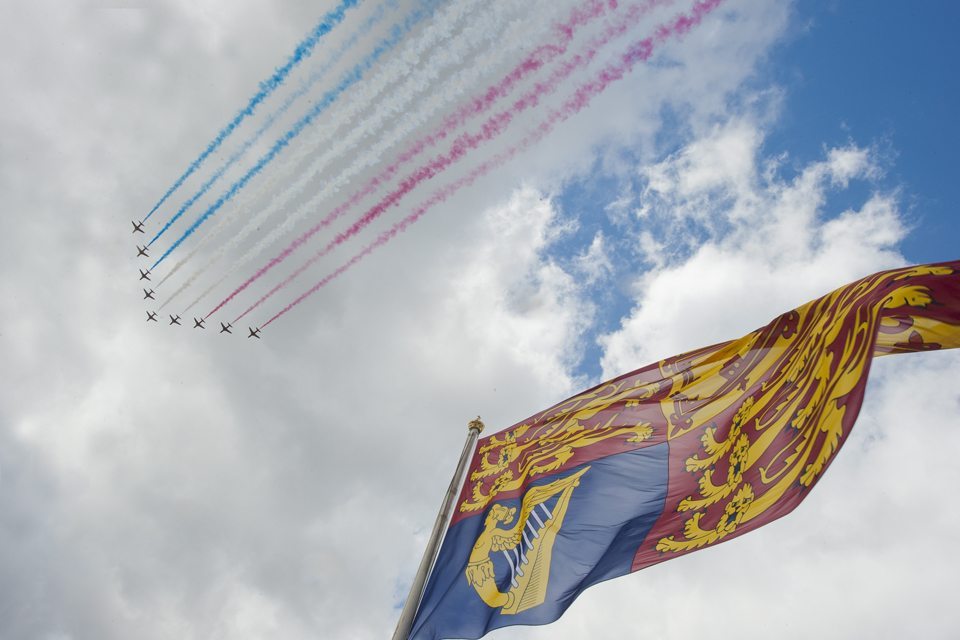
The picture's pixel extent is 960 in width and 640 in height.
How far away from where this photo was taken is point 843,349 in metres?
9.76

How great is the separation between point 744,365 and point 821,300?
195 cm

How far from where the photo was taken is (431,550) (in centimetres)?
1163

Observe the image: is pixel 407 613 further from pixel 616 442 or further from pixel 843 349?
pixel 843 349

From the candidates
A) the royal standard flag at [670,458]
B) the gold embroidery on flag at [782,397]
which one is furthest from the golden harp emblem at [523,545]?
the gold embroidery on flag at [782,397]

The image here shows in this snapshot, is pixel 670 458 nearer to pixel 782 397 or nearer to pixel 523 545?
pixel 782 397

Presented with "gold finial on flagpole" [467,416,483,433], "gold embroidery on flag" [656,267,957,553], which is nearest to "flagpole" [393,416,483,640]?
"gold finial on flagpole" [467,416,483,433]

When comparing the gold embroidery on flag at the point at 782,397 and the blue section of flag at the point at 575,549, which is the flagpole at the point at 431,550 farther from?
the gold embroidery on flag at the point at 782,397

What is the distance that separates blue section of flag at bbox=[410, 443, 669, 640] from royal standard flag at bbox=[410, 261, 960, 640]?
3 centimetres

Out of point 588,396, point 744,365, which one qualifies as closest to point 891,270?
point 744,365

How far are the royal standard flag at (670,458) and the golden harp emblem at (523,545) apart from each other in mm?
28

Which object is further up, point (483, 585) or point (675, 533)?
point (675, 533)

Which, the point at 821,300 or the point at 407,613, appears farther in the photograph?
the point at 821,300

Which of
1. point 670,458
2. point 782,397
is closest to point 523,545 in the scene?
point 670,458

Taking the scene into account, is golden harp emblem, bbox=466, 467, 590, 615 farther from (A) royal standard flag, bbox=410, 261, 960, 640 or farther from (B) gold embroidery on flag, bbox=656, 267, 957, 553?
(B) gold embroidery on flag, bbox=656, 267, 957, 553
